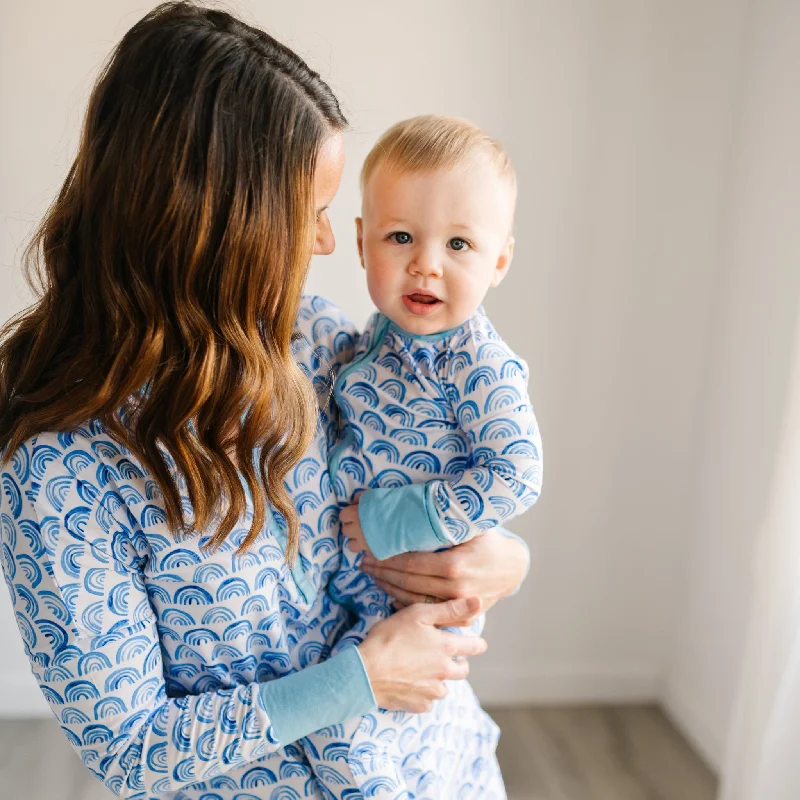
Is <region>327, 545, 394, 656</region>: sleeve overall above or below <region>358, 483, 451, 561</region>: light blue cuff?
below

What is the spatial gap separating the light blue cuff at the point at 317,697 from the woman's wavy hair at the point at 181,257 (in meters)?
0.20

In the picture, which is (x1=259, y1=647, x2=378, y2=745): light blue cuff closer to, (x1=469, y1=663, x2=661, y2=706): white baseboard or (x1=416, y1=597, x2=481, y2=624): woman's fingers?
(x1=416, y1=597, x2=481, y2=624): woman's fingers

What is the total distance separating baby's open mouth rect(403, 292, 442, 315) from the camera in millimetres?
1205

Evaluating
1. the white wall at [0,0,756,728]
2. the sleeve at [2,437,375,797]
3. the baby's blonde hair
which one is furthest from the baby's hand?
the white wall at [0,0,756,728]

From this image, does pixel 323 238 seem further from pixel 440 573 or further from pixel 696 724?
pixel 696 724

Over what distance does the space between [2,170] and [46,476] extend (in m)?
1.42

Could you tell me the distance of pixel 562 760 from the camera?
2.32 m

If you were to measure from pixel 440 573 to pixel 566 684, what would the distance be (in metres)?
1.59

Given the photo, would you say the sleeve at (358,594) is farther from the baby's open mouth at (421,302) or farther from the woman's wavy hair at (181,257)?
the baby's open mouth at (421,302)

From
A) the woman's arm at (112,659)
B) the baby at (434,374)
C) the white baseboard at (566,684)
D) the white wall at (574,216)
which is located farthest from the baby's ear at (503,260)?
the white baseboard at (566,684)

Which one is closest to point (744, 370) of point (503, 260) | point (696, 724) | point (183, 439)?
point (696, 724)

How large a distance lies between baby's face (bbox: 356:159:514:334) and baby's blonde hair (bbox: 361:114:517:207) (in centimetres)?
1

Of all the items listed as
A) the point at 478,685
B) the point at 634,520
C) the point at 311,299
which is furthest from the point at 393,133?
the point at 478,685

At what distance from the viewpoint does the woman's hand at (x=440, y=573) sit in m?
1.22
